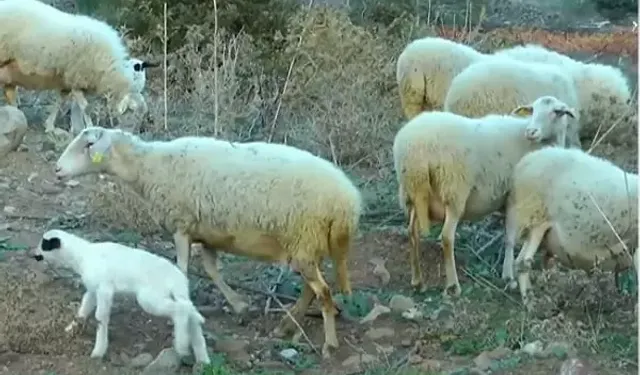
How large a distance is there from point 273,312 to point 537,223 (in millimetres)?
1655

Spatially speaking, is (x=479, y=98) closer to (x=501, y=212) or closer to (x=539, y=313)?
(x=501, y=212)

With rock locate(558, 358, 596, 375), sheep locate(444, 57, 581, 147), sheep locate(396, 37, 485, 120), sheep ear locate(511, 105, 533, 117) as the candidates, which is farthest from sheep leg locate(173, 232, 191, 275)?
sheep locate(396, 37, 485, 120)

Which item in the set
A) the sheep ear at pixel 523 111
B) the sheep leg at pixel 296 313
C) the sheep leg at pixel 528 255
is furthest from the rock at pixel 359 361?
the sheep ear at pixel 523 111

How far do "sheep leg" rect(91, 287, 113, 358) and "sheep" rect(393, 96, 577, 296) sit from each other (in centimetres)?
229

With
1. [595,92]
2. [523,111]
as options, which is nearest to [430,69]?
[595,92]

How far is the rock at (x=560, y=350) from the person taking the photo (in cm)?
675

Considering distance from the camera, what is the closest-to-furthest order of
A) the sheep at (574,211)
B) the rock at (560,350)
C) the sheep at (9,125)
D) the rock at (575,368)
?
the rock at (575,368), the rock at (560,350), the sheep at (574,211), the sheep at (9,125)

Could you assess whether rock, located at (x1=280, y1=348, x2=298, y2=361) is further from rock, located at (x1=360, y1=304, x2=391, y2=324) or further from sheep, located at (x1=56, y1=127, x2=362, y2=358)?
rock, located at (x1=360, y1=304, x2=391, y2=324)

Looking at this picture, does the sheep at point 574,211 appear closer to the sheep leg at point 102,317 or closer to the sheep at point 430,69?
the sheep leg at point 102,317

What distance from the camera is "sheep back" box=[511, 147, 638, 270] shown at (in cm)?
755

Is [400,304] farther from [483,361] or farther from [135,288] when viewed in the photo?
[135,288]

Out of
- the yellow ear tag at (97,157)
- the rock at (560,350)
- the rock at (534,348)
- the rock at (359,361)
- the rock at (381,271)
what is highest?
the yellow ear tag at (97,157)

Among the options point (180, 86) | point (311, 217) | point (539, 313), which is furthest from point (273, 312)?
point (180, 86)

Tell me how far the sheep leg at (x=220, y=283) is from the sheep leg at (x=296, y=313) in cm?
30
